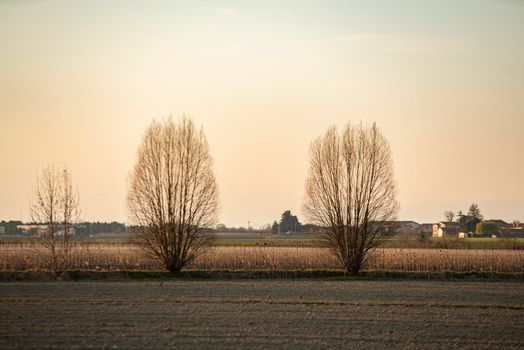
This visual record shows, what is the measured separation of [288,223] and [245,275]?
86.6 meters

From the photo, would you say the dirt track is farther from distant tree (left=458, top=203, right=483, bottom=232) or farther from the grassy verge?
distant tree (left=458, top=203, right=483, bottom=232)

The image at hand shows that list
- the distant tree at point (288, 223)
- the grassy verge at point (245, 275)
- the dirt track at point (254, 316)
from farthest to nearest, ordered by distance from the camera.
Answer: the distant tree at point (288, 223)
the grassy verge at point (245, 275)
the dirt track at point (254, 316)

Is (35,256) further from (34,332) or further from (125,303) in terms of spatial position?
(34,332)

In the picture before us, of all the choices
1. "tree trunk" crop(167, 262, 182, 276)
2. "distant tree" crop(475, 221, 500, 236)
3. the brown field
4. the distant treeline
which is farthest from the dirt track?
the distant treeline

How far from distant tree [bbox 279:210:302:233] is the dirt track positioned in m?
89.5

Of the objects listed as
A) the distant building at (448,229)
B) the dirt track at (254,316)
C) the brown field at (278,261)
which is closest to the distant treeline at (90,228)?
the distant building at (448,229)

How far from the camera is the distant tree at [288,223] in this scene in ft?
384

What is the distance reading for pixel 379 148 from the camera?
33.3 meters

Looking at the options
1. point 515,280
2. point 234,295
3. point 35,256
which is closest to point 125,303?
point 234,295

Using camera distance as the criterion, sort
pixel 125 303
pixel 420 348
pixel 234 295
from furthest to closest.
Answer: pixel 234 295 < pixel 125 303 < pixel 420 348

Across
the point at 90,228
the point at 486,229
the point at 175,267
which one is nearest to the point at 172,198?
the point at 175,267

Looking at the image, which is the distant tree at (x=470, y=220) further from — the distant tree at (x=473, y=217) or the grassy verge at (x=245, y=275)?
the grassy verge at (x=245, y=275)

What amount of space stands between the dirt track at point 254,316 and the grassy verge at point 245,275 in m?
2.83

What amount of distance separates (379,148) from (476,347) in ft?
64.3
